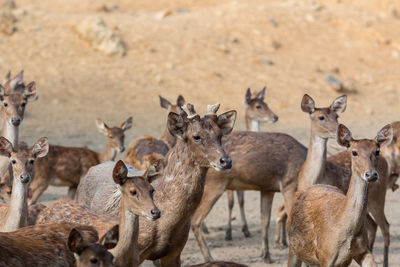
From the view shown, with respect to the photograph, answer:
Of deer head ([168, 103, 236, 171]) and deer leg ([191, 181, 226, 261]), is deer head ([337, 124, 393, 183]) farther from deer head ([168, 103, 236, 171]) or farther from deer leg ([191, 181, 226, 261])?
deer leg ([191, 181, 226, 261])

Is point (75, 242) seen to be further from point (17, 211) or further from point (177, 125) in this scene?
point (17, 211)

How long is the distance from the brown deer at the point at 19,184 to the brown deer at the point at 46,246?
1.52 metres

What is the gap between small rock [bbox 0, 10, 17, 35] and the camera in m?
21.3

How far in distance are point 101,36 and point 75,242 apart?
16.0 m

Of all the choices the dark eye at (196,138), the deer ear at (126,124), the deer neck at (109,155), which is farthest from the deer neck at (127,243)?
the deer ear at (126,124)

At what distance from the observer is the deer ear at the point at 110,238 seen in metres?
5.95

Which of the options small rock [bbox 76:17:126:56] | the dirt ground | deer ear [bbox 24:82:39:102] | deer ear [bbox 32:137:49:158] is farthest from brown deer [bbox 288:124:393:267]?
small rock [bbox 76:17:126:56]

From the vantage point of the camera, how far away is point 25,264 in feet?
18.7

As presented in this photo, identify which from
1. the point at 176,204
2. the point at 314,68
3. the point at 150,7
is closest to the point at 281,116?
the point at 314,68

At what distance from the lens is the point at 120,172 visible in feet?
21.7

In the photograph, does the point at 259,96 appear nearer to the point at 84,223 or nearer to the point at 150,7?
the point at 84,223

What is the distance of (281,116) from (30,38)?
22.4 feet

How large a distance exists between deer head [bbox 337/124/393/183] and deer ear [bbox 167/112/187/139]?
→ 1.45 meters

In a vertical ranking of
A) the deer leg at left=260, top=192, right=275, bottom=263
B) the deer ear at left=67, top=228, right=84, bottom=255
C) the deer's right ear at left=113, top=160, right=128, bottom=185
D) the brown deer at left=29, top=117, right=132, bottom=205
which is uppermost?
the deer's right ear at left=113, top=160, right=128, bottom=185
